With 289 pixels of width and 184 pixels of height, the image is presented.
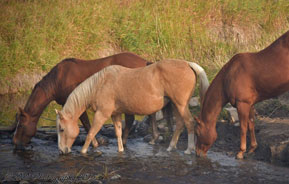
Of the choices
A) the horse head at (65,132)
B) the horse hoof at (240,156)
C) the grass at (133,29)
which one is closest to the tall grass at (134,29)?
the grass at (133,29)

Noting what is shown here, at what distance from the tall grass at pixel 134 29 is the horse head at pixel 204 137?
4.77m

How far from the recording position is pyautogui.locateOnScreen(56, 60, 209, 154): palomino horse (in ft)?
23.3

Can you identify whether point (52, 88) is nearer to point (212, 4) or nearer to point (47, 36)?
point (47, 36)

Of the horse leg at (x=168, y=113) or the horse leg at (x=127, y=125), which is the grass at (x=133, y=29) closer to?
the horse leg at (x=168, y=113)

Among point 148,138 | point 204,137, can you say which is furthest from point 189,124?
point 148,138

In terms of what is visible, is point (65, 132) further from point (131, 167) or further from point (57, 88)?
point (131, 167)

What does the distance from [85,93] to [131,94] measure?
2.64 ft

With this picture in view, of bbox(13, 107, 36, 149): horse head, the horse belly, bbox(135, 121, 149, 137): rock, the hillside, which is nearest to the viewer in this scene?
the horse belly

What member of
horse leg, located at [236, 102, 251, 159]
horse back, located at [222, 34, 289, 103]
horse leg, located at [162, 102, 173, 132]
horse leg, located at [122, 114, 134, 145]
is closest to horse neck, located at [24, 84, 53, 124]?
horse leg, located at [122, 114, 134, 145]

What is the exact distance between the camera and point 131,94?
7.34m

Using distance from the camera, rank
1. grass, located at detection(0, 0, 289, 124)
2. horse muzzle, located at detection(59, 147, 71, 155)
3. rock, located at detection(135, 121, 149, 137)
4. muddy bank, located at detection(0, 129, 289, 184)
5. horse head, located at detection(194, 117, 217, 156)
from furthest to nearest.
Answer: grass, located at detection(0, 0, 289, 124)
rock, located at detection(135, 121, 149, 137)
horse muzzle, located at detection(59, 147, 71, 155)
horse head, located at detection(194, 117, 217, 156)
muddy bank, located at detection(0, 129, 289, 184)

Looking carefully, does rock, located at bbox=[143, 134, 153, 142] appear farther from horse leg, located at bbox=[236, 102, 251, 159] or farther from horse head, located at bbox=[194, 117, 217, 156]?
horse leg, located at bbox=[236, 102, 251, 159]

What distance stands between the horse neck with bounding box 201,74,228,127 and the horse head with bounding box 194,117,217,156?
0.30 ft

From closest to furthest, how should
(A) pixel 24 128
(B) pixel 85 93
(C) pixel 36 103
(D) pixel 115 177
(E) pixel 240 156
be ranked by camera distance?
(D) pixel 115 177, (E) pixel 240 156, (B) pixel 85 93, (A) pixel 24 128, (C) pixel 36 103
